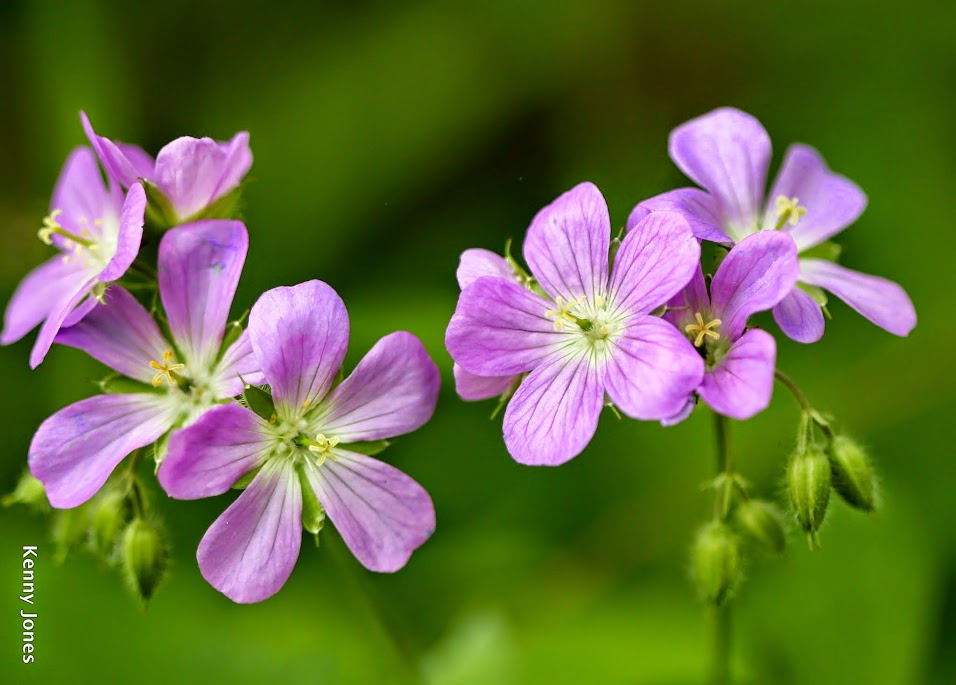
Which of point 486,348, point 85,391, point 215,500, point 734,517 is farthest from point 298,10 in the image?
point 734,517

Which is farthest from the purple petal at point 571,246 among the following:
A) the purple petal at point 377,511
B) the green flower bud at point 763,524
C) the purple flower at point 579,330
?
the green flower bud at point 763,524

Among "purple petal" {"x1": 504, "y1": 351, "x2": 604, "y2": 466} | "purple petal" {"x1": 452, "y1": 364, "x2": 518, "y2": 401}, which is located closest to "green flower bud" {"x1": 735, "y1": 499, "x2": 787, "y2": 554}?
"purple petal" {"x1": 504, "y1": 351, "x2": 604, "y2": 466}

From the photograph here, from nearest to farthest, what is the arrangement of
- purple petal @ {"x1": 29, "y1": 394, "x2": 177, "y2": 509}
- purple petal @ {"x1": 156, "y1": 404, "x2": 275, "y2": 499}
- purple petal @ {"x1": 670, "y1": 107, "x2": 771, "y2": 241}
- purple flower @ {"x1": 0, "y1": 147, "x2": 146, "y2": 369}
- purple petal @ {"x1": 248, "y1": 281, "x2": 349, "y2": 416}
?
purple petal @ {"x1": 156, "y1": 404, "x2": 275, "y2": 499} → purple petal @ {"x1": 248, "y1": 281, "x2": 349, "y2": 416} → purple petal @ {"x1": 29, "y1": 394, "x2": 177, "y2": 509} → purple flower @ {"x1": 0, "y1": 147, "x2": 146, "y2": 369} → purple petal @ {"x1": 670, "y1": 107, "x2": 771, "y2": 241}

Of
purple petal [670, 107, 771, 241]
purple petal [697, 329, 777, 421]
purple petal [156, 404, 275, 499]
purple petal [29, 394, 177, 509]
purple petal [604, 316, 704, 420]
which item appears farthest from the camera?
purple petal [670, 107, 771, 241]

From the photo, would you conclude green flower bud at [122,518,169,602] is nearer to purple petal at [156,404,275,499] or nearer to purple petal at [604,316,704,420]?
purple petal at [156,404,275,499]

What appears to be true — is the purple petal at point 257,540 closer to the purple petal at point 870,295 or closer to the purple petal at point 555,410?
the purple petal at point 555,410

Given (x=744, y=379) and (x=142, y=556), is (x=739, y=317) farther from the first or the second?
(x=142, y=556)
